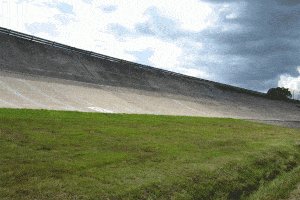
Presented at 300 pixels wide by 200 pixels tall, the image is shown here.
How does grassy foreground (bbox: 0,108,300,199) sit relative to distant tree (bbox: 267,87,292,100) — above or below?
below

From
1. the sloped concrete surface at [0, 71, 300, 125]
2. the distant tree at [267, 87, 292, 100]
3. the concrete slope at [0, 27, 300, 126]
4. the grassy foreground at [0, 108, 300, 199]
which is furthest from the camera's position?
the distant tree at [267, 87, 292, 100]

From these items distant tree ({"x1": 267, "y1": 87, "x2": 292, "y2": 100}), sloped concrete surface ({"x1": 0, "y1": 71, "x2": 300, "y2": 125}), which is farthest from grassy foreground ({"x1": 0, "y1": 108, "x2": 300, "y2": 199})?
distant tree ({"x1": 267, "y1": 87, "x2": 292, "y2": 100})

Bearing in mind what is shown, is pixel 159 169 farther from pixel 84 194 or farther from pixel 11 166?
pixel 11 166

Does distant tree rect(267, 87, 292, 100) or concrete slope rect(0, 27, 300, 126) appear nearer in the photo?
concrete slope rect(0, 27, 300, 126)

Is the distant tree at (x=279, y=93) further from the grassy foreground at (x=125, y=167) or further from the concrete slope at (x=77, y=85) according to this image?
the grassy foreground at (x=125, y=167)

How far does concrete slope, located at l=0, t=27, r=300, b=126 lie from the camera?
16.9 meters

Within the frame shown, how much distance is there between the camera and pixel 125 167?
579 centimetres

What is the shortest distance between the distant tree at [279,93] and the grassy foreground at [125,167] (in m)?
64.7

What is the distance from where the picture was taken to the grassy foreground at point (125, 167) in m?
4.52

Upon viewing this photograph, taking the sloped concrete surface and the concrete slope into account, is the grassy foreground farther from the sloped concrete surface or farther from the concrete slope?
the concrete slope

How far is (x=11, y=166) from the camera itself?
5.00m

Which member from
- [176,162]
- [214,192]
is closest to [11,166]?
[176,162]

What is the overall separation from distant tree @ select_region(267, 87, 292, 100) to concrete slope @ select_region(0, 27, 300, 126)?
41.0 meters

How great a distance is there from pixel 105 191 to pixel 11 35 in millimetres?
26886
